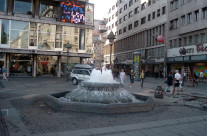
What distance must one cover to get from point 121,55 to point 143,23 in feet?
62.9

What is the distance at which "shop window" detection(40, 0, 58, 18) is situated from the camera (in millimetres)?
33188

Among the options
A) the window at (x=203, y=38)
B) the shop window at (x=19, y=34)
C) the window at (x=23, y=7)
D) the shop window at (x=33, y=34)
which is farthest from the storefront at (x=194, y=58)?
the window at (x=23, y=7)

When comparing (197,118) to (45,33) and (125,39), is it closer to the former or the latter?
(45,33)

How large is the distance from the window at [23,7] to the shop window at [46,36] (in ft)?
9.30

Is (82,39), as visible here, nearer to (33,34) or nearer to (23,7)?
(33,34)

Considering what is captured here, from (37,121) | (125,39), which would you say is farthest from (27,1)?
(125,39)

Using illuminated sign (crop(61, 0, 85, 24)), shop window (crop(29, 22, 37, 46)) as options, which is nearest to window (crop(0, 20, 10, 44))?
shop window (crop(29, 22, 37, 46))

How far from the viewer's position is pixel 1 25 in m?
29.9

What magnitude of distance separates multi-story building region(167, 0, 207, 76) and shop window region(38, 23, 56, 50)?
23.2 metres

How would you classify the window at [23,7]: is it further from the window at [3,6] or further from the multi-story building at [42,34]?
the window at [3,6]

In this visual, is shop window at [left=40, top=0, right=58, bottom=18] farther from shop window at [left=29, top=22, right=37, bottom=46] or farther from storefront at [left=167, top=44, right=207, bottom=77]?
storefront at [left=167, top=44, right=207, bottom=77]

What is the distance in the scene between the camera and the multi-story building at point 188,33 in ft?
108

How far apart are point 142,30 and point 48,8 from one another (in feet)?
90.6

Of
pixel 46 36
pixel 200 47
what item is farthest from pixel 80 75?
pixel 200 47
